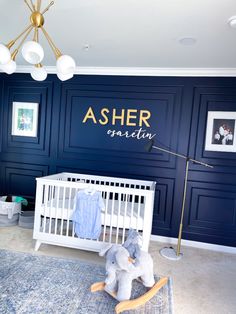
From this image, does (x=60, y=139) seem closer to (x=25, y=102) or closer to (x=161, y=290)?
(x=25, y=102)

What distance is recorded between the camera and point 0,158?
3518mm

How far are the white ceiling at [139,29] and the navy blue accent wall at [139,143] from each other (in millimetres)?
406

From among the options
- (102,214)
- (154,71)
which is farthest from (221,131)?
(102,214)

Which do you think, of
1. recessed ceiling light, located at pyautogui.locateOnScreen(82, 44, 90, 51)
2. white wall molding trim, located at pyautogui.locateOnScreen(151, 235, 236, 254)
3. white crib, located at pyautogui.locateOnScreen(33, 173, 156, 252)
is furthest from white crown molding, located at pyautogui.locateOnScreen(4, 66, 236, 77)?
white wall molding trim, located at pyautogui.locateOnScreen(151, 235, 236, 254)

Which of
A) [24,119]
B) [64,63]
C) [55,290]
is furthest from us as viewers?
[24,119]

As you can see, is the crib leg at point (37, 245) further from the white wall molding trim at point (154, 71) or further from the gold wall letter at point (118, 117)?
the white wall molding trim at point (154, 71)

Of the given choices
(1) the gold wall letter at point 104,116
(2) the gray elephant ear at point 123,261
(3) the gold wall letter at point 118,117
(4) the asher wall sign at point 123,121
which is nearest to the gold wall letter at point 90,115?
(4) the asher wall sign at point 123,121

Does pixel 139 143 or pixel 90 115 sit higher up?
pixel 90 115

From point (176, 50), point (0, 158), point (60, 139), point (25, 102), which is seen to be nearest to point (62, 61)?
point (176, 50)

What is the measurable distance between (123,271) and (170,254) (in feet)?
4.37

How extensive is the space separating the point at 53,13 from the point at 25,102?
1.86 m

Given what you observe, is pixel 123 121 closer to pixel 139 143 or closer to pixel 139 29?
pixel 139 143

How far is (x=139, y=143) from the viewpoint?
3.06 meters

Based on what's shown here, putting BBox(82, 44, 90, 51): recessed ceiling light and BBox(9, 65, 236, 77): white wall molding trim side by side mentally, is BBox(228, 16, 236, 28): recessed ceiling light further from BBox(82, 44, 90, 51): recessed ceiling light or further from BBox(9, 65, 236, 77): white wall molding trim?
BBox(82, 44, 90, 51): recessed ceiling light
